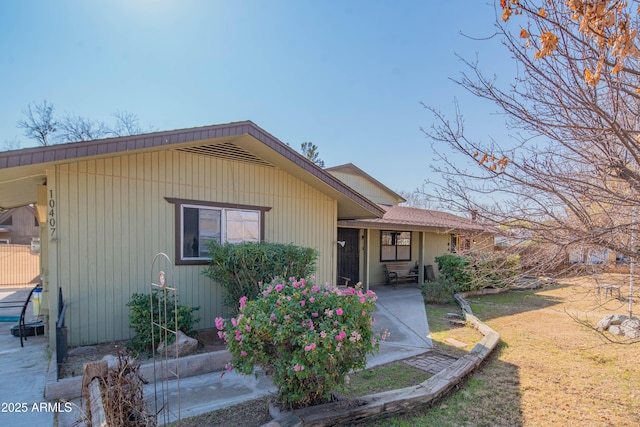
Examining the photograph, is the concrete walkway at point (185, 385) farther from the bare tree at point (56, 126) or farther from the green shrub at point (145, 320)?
→ the bare tree at point (56, 126)

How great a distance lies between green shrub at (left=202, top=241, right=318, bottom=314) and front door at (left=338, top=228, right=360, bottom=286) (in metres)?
6.55

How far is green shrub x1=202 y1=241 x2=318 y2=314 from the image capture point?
5445mm

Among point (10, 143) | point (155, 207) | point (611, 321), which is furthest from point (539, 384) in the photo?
point (10, 143)

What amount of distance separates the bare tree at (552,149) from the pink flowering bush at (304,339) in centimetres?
160

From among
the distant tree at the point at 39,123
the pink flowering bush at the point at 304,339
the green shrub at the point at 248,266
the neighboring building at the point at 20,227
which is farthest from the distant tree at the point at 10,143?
the pink flowering bush at the point at 304,339

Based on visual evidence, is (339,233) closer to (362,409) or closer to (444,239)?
(444,239)

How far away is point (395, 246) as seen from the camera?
1423 centimetres

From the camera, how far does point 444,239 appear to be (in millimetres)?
16188

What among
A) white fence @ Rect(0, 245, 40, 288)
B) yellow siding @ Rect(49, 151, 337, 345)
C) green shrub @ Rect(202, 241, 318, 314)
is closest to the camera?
yellow siding @ Rect(49, 151, 337, 345)

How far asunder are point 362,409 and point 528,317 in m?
7.33

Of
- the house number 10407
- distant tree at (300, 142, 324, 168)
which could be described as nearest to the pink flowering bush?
the house number 10407

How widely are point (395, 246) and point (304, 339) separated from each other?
11.9 m

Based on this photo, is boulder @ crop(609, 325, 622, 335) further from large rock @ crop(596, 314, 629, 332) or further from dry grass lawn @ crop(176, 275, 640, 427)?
dry grass lawn @ crop(176, 275, 640, 427)

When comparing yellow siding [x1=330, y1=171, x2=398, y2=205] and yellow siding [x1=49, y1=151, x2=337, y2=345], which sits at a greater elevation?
yellow siding [x1=330, y1=171, x2=398, y2=205]
